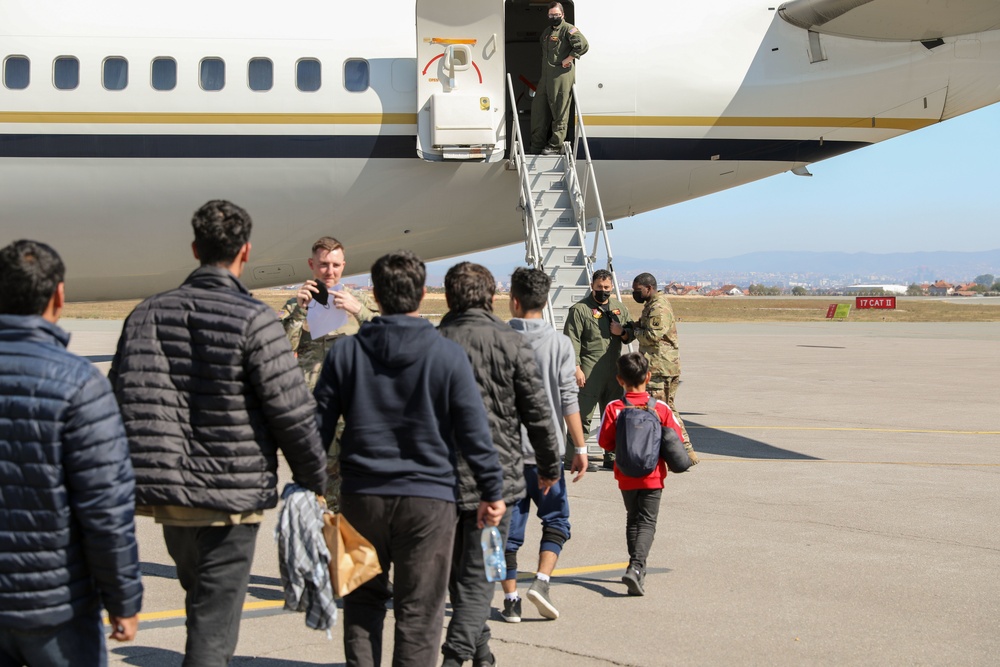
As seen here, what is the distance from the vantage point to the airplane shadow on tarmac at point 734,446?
38.1 feet

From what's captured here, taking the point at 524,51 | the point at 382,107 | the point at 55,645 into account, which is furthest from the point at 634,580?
the point at 524,51

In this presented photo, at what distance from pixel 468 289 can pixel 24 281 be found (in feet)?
7.15

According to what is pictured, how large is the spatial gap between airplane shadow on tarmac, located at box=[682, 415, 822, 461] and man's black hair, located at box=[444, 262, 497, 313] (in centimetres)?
708

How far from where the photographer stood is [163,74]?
38.2 feet

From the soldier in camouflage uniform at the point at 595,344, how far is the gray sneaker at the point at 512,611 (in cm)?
449

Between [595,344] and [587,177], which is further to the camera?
[587,177]

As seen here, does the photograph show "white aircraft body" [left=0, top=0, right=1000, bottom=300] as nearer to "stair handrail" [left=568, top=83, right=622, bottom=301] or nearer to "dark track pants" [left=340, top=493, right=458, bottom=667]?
"stair handrail" [left=568, top=83, right=622, bottom=301]

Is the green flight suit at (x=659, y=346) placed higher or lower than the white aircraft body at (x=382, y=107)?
lower

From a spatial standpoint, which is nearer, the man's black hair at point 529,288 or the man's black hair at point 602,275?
the man's black hair at point 529,288

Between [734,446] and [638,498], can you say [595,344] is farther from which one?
[638,498]

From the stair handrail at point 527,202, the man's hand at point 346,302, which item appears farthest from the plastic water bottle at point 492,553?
the stair handrail at point 527,202

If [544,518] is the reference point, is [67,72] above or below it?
above

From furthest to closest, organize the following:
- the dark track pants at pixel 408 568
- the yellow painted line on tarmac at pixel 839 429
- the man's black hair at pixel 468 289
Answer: the yellow painted line on tarmac at pixel 839 429, the man's black hair at pixel 468 289, the dark track pants at pixel 408 568

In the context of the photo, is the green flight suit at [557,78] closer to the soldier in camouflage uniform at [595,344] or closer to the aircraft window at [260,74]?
the soldier in camouflage uniform at [595,344]
